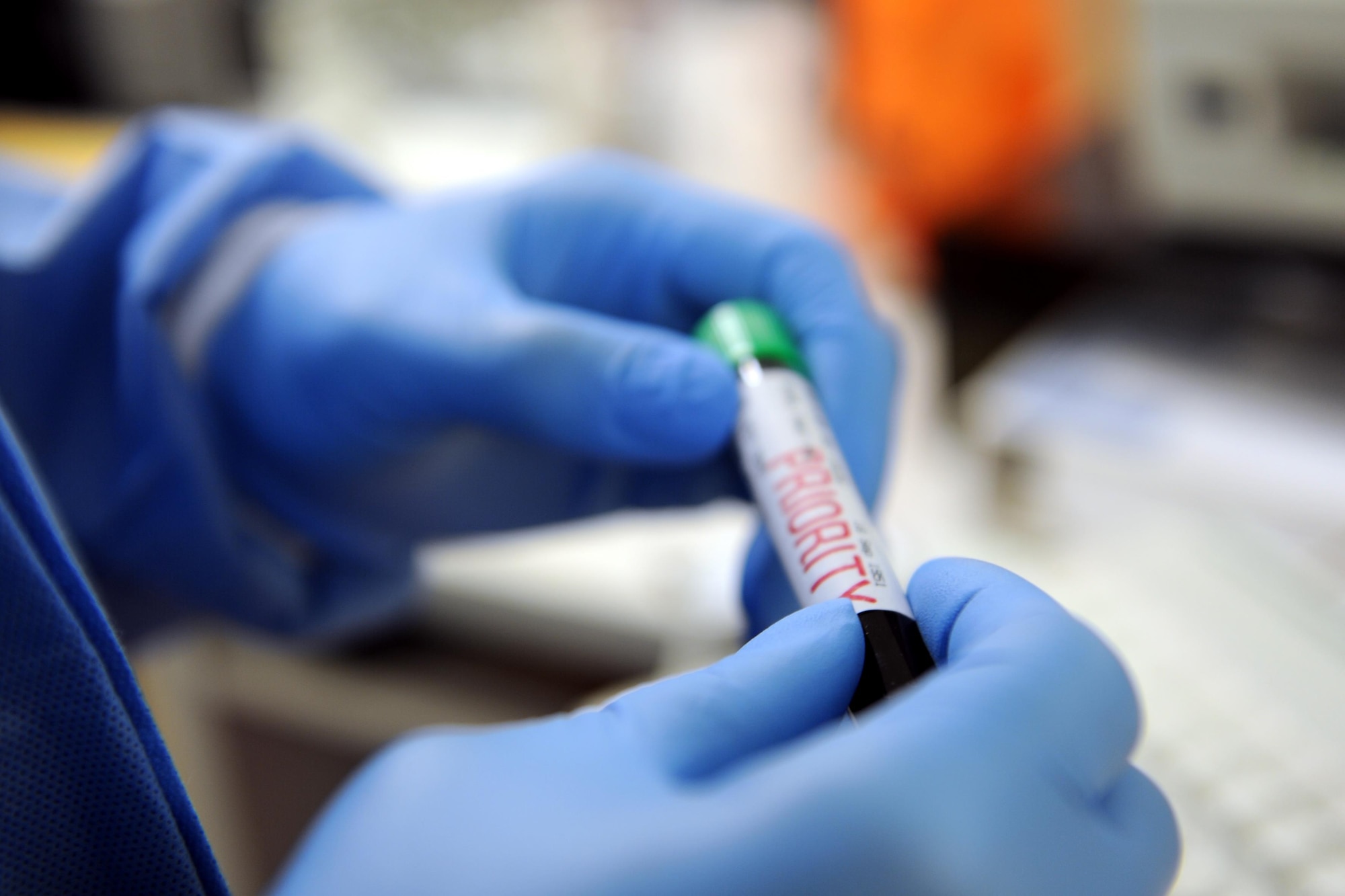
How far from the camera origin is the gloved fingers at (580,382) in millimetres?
384

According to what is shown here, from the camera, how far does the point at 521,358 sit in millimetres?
412

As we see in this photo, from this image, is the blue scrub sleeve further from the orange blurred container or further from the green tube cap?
the orange blurred container

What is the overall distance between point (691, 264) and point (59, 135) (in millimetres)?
919

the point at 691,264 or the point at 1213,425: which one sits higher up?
the point at 691,264

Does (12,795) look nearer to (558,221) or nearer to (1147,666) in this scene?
(558,221)

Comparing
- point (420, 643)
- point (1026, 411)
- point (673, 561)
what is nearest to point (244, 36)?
point (420, 643)

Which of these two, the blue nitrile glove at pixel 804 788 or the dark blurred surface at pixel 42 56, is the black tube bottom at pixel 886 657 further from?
the dark blurred surface at pixel 42 56

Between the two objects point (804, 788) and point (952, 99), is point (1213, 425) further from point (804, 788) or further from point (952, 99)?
point (804, 788)

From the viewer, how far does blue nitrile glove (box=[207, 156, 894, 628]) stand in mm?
407

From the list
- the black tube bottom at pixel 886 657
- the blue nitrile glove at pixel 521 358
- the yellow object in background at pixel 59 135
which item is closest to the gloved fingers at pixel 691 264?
the blue nitrile glove at pixel 521 358

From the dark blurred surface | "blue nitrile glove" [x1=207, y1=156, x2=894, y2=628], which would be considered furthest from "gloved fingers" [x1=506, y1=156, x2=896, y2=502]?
the dark blurred surface

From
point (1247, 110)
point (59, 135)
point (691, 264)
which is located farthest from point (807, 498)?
point (59, 135)

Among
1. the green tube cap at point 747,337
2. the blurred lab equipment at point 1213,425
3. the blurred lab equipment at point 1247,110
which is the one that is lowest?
the blurred lab equipment at point 1213,425

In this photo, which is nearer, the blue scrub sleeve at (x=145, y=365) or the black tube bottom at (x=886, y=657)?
the black tube bottom at (x=886, y=657)
